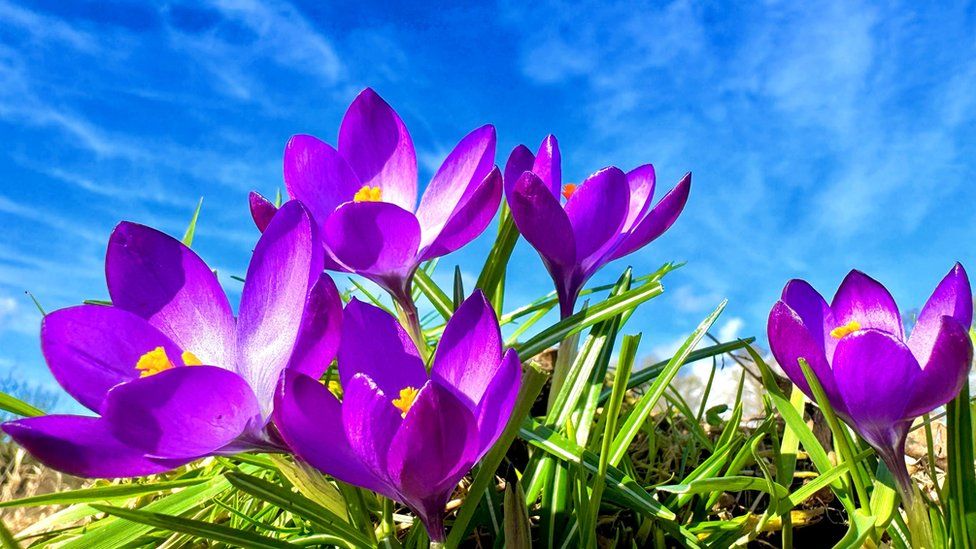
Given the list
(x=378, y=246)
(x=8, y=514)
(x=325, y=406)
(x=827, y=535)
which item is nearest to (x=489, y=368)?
(x=325, y=406)

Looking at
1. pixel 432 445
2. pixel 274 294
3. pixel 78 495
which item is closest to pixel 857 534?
pixel 432 445

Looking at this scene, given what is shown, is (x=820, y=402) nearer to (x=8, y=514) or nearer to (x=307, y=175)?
(x=307, y=175)

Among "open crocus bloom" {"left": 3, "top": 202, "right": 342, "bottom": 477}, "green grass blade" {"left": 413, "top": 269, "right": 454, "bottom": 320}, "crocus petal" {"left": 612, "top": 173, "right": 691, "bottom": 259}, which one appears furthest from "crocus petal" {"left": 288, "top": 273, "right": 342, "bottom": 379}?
"green grass blade" {"left": 413, "top": 269, "right": 454, "bottom": 320}

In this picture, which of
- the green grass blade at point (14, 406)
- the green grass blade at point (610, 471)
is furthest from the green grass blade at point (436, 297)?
the green grass blade at point (14, 406)

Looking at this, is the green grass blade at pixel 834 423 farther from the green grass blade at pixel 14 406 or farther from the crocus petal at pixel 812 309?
the green grass blade at pixel 14 406

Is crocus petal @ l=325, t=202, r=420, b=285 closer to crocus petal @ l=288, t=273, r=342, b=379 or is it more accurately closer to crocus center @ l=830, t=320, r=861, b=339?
crocus petal @ l=288, t=273, r=342, b=379

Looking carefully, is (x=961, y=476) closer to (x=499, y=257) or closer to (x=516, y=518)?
(x=516, y=518)
